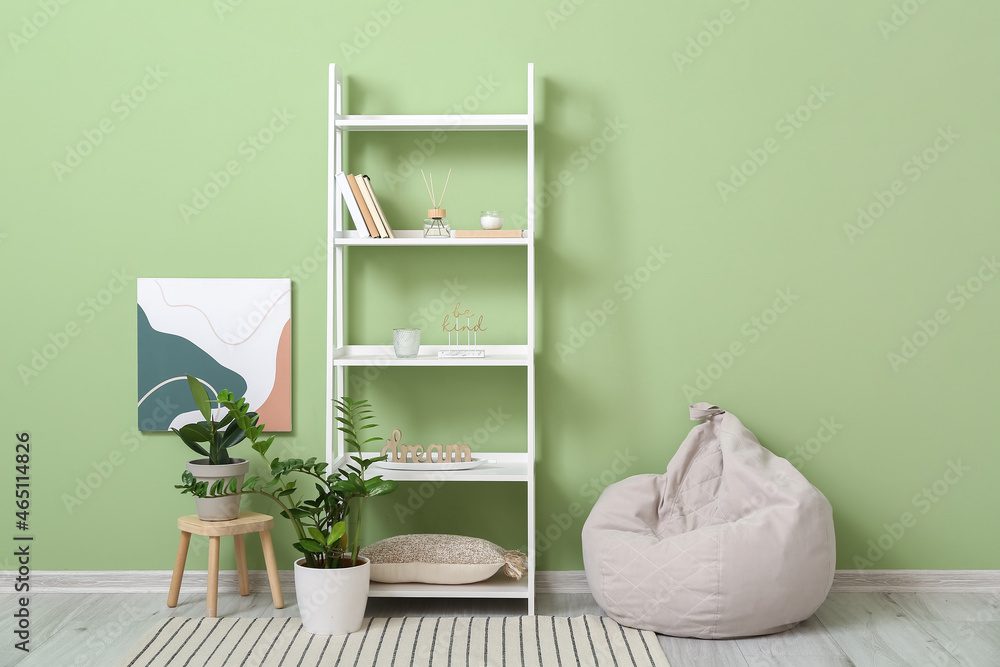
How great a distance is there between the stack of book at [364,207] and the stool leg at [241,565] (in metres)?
1.12

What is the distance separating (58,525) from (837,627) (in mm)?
2663

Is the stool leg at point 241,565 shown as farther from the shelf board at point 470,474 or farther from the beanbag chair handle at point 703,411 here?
the beanbag chair handle at point 703,411

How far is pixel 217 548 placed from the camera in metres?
2.55

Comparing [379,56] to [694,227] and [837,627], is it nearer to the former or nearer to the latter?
[694,227]

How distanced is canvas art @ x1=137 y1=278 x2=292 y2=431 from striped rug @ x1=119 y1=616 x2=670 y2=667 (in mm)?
720

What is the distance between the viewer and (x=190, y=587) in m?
2.83

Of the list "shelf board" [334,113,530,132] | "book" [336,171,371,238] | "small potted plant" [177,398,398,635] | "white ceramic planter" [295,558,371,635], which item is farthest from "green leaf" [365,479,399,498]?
"shelf board" [334,113,530,132]

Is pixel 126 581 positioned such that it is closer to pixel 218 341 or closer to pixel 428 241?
pixel 218 341

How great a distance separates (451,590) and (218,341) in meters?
1.19

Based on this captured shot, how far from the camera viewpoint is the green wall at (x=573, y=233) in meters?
2.79

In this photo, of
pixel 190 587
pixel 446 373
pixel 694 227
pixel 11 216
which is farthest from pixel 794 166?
pixel 11 216

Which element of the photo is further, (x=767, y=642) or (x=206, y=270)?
(x=206, y=270)

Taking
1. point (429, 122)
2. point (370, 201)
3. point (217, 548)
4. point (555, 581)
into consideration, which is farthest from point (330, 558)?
point (429, 122)

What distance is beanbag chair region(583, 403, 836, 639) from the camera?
231 centimetres
